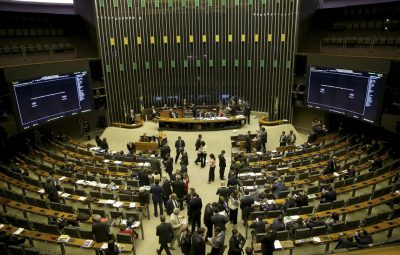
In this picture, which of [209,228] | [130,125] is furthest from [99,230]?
[130,125]

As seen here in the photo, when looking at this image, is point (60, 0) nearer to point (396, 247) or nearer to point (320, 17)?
point (320, 17)

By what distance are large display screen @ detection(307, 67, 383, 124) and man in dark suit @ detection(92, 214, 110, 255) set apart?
40.2 feet

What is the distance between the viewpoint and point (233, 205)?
28.3 feet

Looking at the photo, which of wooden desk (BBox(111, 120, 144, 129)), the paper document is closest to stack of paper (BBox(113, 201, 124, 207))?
the paper document

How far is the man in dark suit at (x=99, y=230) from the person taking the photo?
7238 millimetres

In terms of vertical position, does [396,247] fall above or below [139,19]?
below

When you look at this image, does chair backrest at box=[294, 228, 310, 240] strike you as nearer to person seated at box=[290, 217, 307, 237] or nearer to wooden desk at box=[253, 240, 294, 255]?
person seated at box=[290, 217, 307, 237]

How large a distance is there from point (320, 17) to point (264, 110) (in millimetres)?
6805

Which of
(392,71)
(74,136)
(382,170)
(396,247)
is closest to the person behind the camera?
(396,247)

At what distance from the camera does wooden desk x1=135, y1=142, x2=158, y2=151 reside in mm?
15234

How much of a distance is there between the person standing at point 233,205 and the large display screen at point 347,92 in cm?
878

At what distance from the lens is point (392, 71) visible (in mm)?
13195

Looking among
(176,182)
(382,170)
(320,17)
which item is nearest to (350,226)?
(382,170)

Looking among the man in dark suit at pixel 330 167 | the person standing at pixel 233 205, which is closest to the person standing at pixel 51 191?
the person standing at pixel 233 205
